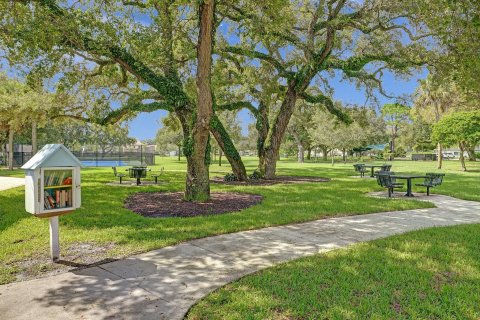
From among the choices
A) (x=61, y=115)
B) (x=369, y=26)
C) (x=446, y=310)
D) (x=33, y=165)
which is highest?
(x=369, y=26)

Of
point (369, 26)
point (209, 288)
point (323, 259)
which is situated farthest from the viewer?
point (369, 26)

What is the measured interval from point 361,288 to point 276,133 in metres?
14.1

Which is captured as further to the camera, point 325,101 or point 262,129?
point 262,129

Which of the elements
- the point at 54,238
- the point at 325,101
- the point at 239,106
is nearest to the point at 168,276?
the point at 54,238

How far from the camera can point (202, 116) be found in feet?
32.2

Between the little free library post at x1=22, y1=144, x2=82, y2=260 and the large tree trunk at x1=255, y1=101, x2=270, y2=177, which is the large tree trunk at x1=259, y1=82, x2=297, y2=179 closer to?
the large tree trunk at x1=255, y1=101, x2=270, y2=177

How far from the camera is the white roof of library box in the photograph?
4.69m

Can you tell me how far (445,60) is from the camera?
1122 cm

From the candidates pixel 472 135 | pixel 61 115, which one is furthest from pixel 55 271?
pixel 472 135

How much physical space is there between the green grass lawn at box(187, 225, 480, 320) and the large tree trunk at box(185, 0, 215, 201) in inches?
223

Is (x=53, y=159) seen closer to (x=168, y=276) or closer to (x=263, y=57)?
(x=168, y=276)

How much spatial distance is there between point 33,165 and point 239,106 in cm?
1422

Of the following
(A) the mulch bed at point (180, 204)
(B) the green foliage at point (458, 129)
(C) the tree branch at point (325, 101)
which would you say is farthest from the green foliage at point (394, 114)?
(A) the mulch bed at point (180, 204)

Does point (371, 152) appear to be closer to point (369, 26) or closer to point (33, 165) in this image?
point (369, 26)
